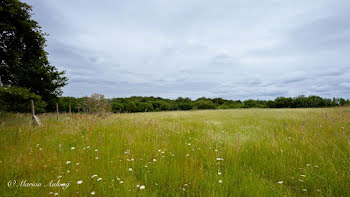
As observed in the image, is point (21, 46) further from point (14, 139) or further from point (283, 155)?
point (283, 155)

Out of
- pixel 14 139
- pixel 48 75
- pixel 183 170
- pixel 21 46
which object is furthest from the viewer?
pixel 48 75

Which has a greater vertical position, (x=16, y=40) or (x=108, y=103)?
(x=16, y=40)

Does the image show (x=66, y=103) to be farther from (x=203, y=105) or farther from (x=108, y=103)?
(x=203, y=105)

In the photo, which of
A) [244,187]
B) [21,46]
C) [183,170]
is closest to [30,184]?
[183,170]

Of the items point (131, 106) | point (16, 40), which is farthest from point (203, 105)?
point (16, 40)

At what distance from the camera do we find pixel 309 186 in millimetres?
2098

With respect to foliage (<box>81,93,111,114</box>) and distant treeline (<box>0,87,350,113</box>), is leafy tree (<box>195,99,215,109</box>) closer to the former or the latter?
distant treeline (<box>0,87,350,113</box>)

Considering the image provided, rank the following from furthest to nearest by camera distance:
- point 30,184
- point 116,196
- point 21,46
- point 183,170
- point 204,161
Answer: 1. point 21,46
2. point 204,161
3. point 183,170
4. point 30,184
5. point 116,196

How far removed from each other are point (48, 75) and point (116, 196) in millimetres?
24431

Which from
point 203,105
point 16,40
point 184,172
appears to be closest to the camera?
point 184,172

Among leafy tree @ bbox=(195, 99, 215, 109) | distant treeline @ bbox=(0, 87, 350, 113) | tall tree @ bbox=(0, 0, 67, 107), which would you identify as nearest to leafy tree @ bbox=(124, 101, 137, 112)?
distant treeline @ bbox=(0, 87, 350, 113)

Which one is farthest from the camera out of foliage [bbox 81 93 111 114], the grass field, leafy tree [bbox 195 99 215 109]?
leafy tree [bbox 195 99 215 109]

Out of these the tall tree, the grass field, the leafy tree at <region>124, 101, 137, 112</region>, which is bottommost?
the grass field

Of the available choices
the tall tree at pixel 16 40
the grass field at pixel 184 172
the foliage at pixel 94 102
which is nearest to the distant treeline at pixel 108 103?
the foliage at pixel 94 102
